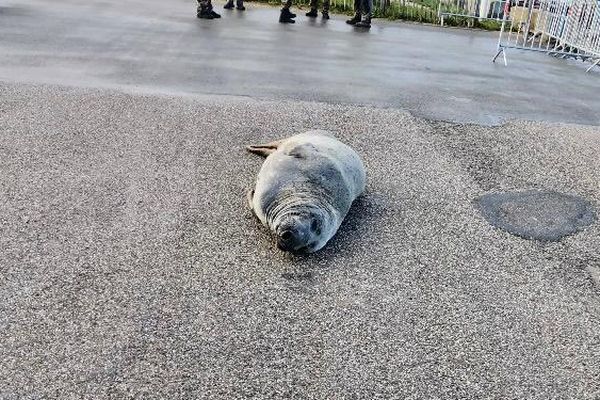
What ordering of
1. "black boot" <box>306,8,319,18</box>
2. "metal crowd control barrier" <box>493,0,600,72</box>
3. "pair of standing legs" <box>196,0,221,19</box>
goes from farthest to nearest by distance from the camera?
"black boot" <box>306,8,319,18</box>
"pair of standing legs" <box>196,0,221,19</box>
"metal crowd control barrier" <box>493,0,600,72</box>

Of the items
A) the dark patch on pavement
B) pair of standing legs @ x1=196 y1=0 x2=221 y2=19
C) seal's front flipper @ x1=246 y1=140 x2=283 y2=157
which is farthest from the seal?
pair of standing legs @ x1=196 y1=0 x2=221 y2=19

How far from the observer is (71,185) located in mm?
5172

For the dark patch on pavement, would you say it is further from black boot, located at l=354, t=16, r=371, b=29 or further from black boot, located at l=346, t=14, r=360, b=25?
black boot, located at l=346, t=14, r=360, b=25

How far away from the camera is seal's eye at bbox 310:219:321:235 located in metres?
4.24

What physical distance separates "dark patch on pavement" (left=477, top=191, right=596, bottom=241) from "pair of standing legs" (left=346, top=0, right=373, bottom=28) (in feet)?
31.9

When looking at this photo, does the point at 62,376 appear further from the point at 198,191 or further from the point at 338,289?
the point at 198,191

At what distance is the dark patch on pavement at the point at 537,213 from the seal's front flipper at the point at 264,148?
197 centimetres

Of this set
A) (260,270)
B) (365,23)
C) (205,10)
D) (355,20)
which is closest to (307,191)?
(260,270)

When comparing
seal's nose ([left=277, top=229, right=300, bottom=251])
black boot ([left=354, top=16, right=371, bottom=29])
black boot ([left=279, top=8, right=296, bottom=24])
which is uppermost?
seal's nose ([left=277, top=229, right=300, bottom=251])

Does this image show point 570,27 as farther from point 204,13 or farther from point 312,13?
point 204,13

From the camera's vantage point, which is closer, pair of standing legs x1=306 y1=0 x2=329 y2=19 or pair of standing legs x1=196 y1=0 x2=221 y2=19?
pair of standing legs x1=196 y1=0 x2=221 y2=19

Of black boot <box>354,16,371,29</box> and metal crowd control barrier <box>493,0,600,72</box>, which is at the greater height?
metal crowd control barrier <box>493,0,600,72</box>

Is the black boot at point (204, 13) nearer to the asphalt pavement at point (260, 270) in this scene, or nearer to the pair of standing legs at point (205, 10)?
the pair of standing legs at point (205, 10)

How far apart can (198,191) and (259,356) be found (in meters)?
2.16
